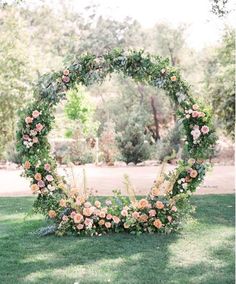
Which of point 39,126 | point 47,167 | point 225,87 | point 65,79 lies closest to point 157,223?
point 47,167

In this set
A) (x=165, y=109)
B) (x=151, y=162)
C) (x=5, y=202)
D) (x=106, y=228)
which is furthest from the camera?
(x=165, y=109)

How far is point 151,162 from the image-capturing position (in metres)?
16.3

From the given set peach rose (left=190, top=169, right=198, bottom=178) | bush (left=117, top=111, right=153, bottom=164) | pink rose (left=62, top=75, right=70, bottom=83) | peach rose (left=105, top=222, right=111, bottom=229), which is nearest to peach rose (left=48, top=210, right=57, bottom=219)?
peach rose (left=105, top=222, right=111, bottom=229)

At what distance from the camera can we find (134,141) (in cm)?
1612

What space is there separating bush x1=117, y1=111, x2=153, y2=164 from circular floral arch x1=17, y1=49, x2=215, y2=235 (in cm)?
886

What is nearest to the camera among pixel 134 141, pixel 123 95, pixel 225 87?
pixel 134 141

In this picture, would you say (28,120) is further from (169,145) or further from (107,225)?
(169,145)

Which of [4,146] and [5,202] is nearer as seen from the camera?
[5,202]

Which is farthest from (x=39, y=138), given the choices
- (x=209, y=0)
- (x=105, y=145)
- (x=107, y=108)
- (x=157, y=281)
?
(x=107, y=108)

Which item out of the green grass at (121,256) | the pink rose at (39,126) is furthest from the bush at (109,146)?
the pink rose at (39,126)

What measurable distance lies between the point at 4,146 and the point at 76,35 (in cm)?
1609

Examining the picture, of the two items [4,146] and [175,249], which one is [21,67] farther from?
[175,249]

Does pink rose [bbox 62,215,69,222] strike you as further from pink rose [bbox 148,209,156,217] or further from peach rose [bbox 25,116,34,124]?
peach rose [bbox 25,116,34,124]

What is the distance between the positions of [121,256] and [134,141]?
10676 millimetres
